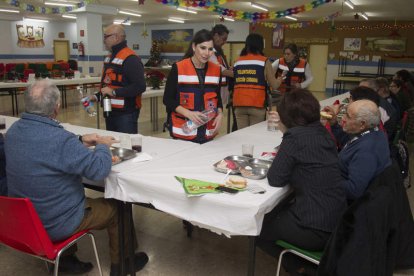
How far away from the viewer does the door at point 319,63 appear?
1584 centimetres

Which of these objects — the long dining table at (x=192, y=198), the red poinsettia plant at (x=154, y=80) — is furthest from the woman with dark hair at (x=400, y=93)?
the red poinsettia plant at (x=154, y=80)

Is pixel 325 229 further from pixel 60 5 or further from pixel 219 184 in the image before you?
pixel 60 5

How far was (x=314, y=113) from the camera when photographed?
76.2 inches

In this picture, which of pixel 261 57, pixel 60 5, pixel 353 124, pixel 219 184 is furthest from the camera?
pixel 60 5

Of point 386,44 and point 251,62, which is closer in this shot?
point 251,62

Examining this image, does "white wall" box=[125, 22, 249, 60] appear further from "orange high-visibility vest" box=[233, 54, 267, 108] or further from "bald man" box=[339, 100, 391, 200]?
"bald man" box=[339, 100, 391, 200]

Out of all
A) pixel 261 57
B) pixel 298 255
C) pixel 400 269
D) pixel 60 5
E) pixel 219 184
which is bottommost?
pixel 400 269

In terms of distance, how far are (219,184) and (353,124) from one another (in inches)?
36.1

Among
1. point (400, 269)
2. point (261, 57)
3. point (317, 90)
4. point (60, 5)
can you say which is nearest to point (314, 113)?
point (400, 269)

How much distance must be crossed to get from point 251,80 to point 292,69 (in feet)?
5.15

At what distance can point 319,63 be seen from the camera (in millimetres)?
15984

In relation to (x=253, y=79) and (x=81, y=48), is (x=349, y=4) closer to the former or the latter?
(x=253, y=79)

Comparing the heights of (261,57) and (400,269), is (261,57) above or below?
above

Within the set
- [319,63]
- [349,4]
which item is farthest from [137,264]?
[319,63]
